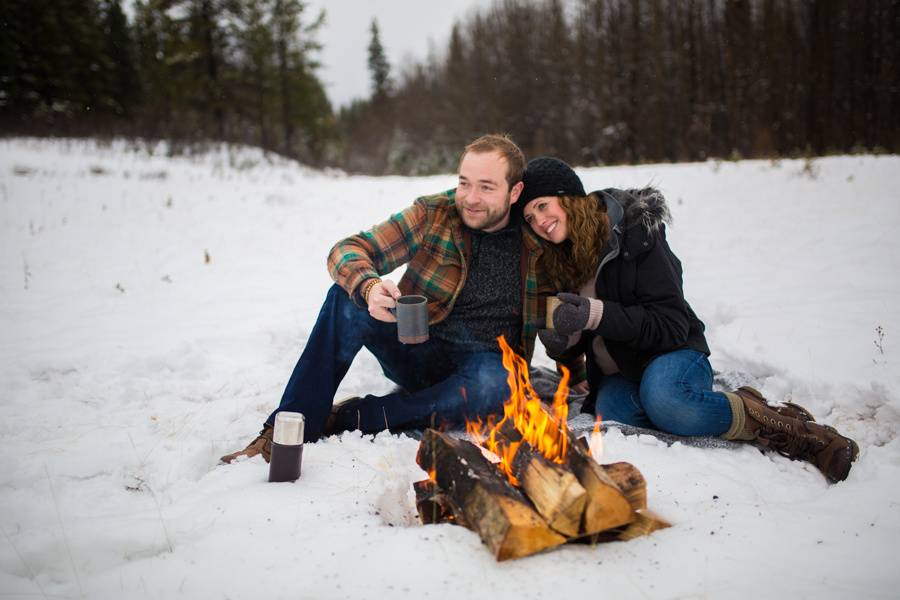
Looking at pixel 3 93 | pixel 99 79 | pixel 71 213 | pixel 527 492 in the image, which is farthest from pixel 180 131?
pixel 527 492

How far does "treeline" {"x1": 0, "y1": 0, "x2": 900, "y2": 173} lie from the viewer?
1816cm

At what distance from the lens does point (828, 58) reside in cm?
1850

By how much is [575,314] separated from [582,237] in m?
0.47

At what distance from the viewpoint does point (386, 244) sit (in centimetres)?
314

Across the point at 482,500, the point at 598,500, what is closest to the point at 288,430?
the point at 482,500

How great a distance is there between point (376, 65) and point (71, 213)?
3744 cm

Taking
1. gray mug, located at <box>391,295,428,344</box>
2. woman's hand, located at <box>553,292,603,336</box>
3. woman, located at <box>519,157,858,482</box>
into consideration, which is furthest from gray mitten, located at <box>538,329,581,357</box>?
gray mug, located at <box>391,295,428,344</box>

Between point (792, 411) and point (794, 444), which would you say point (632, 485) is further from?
point (792, 411)

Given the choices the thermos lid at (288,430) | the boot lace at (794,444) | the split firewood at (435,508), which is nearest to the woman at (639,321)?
the boot lace at (794,444)

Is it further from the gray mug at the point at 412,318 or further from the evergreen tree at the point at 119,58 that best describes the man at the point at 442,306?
the evergreen tree at the point at 119,58

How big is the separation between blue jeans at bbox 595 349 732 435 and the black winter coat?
0.11 metres

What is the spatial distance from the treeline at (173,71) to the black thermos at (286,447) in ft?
53.3

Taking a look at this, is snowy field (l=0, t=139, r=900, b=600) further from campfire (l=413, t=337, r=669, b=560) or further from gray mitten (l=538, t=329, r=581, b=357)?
gray mitten (l=538, t=329, r=581, b=357)

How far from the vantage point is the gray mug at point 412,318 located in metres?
2.36
